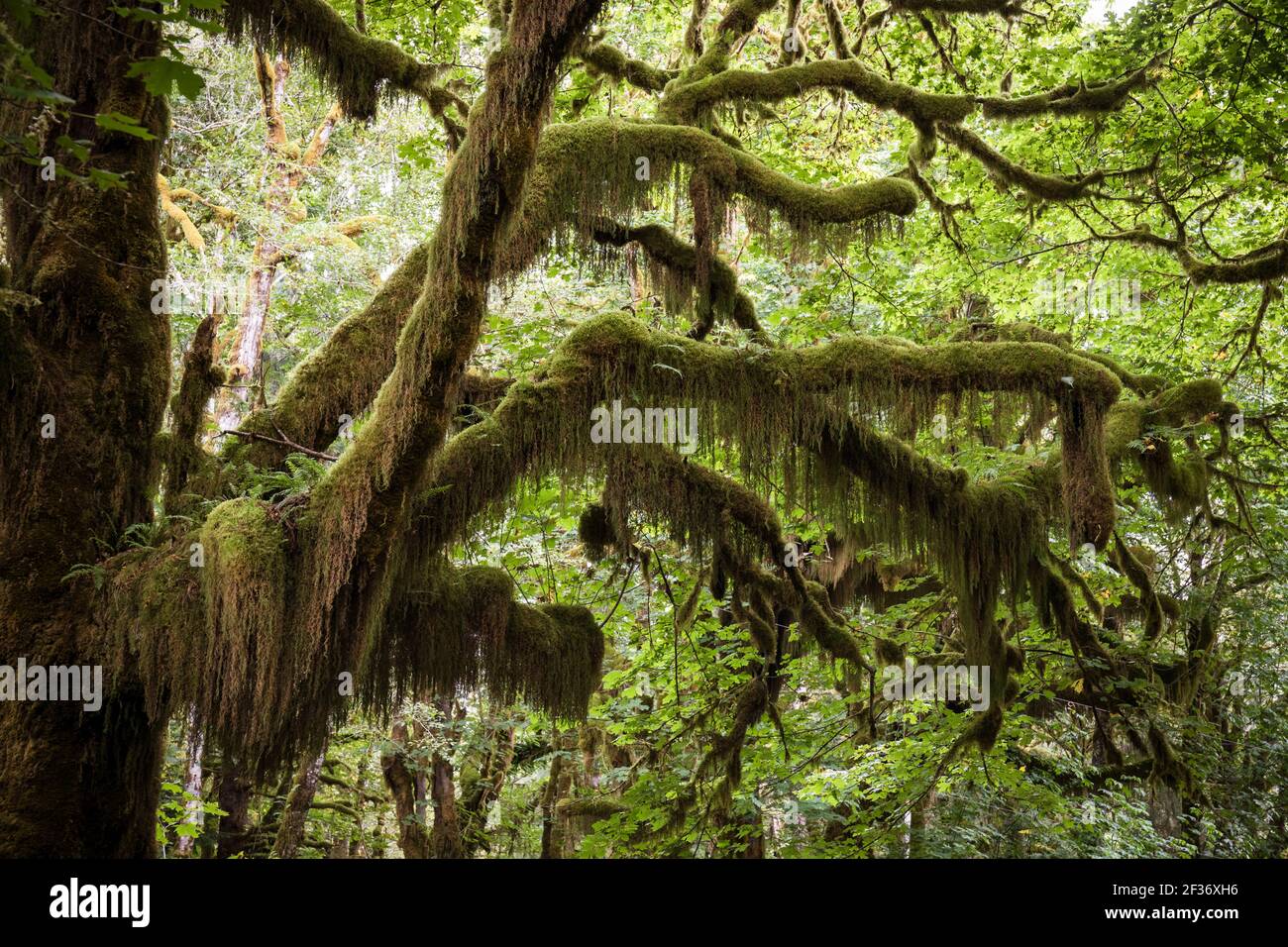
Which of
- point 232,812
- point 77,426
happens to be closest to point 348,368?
point 77,426

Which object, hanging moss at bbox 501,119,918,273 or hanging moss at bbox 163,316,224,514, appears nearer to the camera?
hanging moss at bbox 163,316,224,514

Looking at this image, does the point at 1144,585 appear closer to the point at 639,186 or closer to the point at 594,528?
the point at 594,528

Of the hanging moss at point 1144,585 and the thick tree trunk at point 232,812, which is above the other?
the hanging moss at point 1144,585

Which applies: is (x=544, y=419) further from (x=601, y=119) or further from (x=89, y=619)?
(x=89, y=619)

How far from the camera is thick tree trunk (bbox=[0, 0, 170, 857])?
5309mm

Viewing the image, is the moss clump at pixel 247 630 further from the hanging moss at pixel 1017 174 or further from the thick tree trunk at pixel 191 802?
the hanging moss at pixel 1017 174

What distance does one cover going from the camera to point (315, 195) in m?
13.9

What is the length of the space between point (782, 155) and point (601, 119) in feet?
16.7

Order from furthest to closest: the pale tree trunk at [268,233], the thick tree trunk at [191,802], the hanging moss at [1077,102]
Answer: the pale tree trunk at [268,233], the thick tree trunk at [191,802], the hanging moss at [1077,102]

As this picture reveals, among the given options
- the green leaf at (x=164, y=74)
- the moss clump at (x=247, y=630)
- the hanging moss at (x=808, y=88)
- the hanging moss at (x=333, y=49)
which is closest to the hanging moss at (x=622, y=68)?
the hanging moss at (x=808, y=88)

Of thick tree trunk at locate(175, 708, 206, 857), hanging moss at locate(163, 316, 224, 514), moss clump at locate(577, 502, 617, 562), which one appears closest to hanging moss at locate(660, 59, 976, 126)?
moss clump at locate(577, 502, 617, 562)

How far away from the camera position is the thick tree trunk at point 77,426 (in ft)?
17.4

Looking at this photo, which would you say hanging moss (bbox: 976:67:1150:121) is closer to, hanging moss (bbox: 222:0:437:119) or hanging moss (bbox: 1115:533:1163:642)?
hanging moss (bbox: 1115:533:1163:642)
